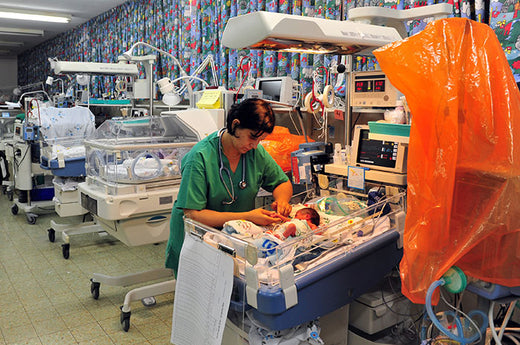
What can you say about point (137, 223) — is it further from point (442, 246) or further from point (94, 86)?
point (94, 86)

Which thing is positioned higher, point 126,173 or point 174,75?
point 174,75

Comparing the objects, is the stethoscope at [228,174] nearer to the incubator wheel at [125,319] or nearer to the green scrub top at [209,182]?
the green scrub top at [209,182]

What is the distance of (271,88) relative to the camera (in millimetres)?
3516

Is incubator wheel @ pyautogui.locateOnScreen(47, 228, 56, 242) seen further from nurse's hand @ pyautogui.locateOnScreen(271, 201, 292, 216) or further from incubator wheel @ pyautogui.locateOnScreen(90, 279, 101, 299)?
nurse's hand @ pyautogui.locateOnScreen(271, 201, 292, 216)

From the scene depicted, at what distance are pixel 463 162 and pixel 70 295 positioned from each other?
2813 millimetres

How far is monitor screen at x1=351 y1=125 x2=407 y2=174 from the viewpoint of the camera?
2.02 metres

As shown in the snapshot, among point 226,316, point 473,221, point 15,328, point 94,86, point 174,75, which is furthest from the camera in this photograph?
point 94,86

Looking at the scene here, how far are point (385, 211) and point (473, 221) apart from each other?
0.58 metres

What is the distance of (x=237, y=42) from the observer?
6.22 ft

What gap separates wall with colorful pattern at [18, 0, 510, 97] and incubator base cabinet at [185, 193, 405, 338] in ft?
4.03

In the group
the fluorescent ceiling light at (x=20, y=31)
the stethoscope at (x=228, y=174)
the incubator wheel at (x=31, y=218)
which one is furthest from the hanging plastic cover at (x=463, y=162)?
the fluorescent ceiling light at (x=20, y=31)

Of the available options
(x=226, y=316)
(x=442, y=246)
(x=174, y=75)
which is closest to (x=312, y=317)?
(x=226, y=316)

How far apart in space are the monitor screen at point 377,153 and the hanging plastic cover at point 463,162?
1.88 ft

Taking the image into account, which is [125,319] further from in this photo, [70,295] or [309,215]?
[309,215]
